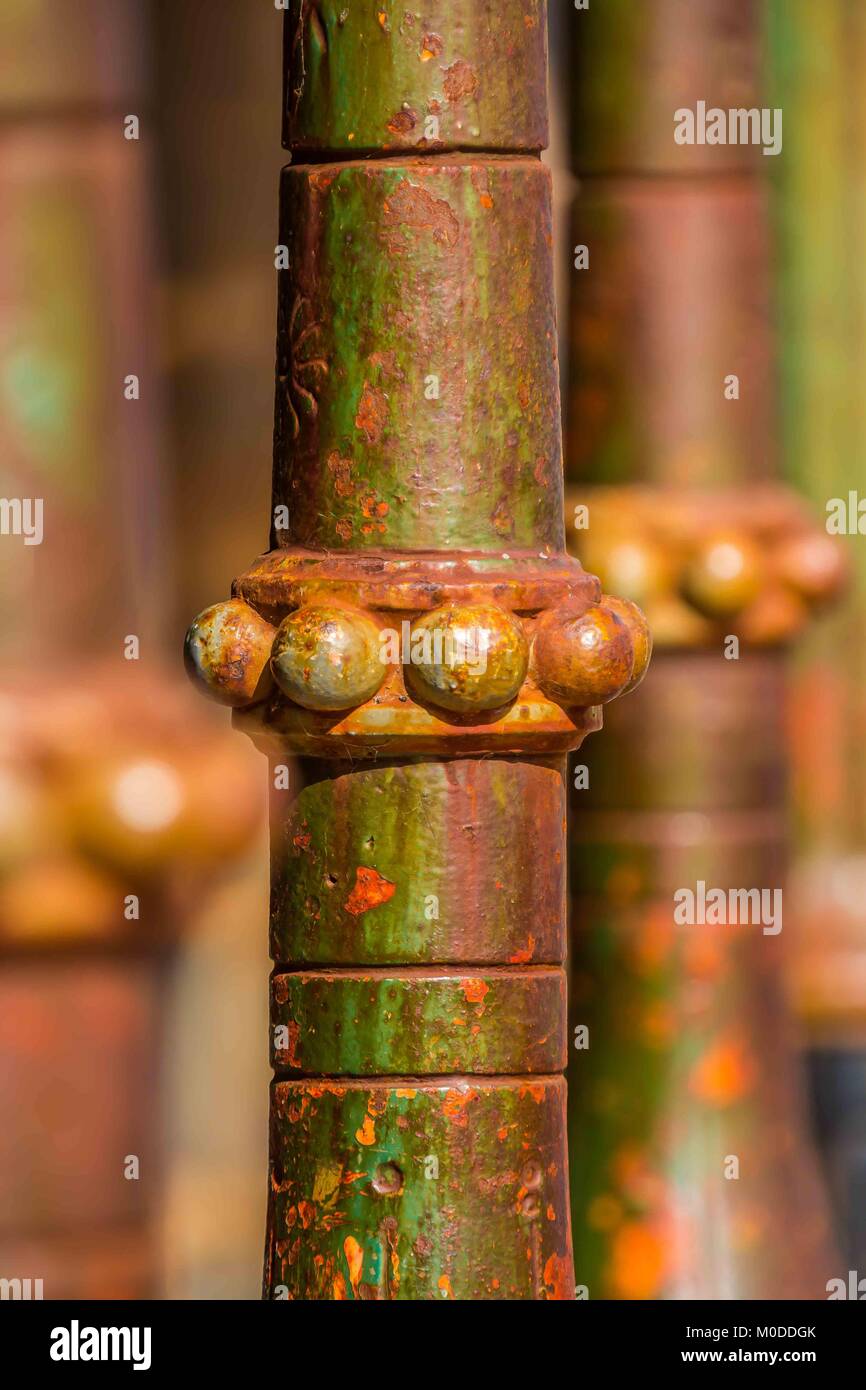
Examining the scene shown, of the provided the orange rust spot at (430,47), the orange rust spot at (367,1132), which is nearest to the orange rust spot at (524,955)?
the orange rust spot at (367,1132)

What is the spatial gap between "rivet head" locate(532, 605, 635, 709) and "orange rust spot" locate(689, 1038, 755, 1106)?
3.95ft

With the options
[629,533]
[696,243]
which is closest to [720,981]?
[629,533]

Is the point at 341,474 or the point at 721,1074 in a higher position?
the point at 341,474

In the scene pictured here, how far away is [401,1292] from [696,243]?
4.88ft

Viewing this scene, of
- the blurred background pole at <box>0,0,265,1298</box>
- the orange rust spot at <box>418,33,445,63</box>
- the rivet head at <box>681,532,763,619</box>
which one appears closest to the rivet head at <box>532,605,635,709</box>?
the orange rust spot at <box>418,33,445,63</box>

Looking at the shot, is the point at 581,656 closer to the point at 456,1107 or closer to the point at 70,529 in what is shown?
the point at 456,1107

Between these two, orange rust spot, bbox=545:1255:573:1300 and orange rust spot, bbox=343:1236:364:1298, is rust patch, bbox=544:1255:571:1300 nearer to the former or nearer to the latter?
orange rust spot, bbox=545:1255:573:1300

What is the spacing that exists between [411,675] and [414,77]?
16.2 inches

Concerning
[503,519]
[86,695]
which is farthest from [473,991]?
[86,695]

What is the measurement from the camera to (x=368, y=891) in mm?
1892

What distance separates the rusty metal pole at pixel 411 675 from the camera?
1.88 m

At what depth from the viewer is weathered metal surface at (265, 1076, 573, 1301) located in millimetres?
1880

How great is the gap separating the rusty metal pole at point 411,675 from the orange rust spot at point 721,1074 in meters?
1.10

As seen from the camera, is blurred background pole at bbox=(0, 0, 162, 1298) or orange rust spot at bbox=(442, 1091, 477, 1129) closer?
orange rust spot at bbox=(442, 1091, 477, 1129)
